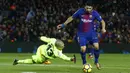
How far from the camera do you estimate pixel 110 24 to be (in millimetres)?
29000

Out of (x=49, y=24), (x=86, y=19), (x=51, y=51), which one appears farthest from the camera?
(x=49, y=24)

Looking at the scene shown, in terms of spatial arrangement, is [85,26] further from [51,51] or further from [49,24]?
[49,24]

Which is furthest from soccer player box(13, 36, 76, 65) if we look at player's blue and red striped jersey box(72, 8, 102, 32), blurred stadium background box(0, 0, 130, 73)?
blurred stadium background box(0, 0, 130, 73)

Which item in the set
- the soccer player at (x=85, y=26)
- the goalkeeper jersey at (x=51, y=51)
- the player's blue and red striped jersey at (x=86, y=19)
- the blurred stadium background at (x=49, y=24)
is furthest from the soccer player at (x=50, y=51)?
the blurred stadium background at (x=49, y=24)

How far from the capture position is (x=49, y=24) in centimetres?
2948

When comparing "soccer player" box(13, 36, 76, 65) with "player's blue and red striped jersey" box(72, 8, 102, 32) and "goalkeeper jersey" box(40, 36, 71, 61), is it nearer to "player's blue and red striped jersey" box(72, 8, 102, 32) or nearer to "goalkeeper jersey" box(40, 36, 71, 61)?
"goalkeeper jersey" box(40, 36, 71, 61)

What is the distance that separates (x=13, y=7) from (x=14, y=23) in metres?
1.82

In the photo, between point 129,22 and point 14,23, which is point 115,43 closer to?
point 129,22

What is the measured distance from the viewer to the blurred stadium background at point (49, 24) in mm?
27172

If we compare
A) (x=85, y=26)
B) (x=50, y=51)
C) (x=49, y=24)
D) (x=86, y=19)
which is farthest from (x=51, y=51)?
(x=49, y=24)

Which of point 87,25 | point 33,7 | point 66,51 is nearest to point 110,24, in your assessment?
point 66,51

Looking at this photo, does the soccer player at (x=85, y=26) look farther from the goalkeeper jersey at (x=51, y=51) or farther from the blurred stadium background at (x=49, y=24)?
the blurred stadium background at (x=49, y=24)

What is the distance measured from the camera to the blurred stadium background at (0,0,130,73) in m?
27.2

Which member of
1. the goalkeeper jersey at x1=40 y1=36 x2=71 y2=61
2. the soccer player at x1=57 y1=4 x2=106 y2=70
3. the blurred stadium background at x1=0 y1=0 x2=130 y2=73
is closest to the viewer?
the goalkeeper jersey at x1=40 y1=36 x2=71 y2=61
